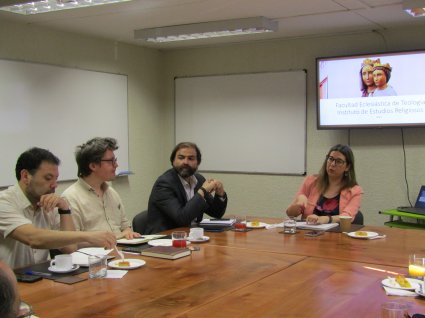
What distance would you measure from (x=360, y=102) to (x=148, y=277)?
138 inches

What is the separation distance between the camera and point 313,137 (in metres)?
5.58

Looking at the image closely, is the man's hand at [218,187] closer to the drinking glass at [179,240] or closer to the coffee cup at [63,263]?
the drinking glass at [179,240]

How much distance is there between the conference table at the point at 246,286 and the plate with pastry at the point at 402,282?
0.06m

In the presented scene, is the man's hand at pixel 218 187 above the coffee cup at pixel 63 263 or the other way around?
above

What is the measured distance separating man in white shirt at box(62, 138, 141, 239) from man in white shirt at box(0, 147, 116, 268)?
30cm

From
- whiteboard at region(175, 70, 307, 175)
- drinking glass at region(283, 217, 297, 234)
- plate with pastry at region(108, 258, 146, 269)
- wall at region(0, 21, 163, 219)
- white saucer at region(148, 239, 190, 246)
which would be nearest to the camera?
plate with pastry at region(108, 258, 146, 269)

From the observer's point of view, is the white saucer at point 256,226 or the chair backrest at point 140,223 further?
the chair backrest at point 140,223

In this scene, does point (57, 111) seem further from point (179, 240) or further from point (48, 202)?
point (179, 240)

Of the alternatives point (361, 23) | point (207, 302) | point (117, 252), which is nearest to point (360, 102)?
point (361, 23)

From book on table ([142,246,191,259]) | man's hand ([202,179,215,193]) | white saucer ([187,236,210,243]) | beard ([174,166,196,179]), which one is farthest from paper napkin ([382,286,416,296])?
beard ([174,166,196,179])

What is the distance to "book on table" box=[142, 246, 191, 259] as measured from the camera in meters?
2.60

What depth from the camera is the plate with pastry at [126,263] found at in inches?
94.3

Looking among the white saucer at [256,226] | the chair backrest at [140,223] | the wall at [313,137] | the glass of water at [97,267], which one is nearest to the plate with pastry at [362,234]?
the white saucer at [256,226]

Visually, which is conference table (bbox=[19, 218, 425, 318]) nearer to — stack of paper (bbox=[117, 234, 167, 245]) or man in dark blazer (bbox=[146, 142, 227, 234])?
stack of paper (bbox=[117, 234, 167, 245])
